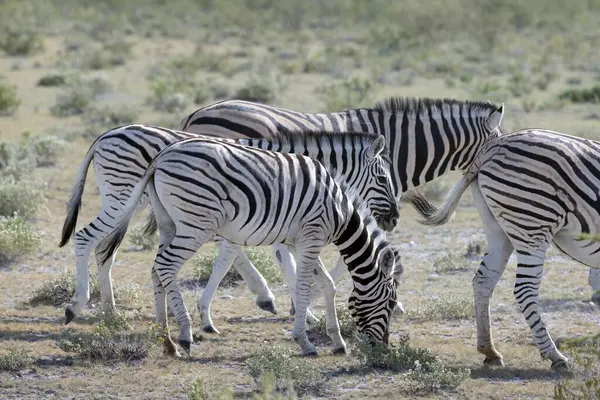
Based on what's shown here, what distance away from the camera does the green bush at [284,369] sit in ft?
24.3

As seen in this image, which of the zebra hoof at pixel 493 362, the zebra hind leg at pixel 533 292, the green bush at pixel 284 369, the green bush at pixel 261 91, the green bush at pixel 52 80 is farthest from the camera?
the green bush at pixel 52 80

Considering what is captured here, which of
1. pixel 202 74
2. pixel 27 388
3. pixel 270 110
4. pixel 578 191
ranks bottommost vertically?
pixel 27 388

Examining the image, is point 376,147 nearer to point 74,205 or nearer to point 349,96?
point 74,205

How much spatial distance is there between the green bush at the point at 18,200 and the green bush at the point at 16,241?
163 centimetres

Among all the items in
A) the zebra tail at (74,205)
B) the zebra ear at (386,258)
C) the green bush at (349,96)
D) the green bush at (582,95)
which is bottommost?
the zebra ear at (386,258)

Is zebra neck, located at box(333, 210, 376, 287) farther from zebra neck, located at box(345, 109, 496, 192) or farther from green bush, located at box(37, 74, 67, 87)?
green bush, located at box(37, 74, 67, 87)

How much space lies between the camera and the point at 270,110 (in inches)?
422

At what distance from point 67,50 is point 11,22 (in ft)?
18.6

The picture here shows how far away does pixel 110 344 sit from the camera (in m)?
8.05

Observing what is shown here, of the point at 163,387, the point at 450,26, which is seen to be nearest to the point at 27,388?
the point at 163,387

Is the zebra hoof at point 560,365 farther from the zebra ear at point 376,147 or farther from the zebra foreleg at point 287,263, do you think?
the zebra ear at point 376,147

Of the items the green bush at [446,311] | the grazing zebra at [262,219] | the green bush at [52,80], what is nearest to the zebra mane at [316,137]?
the grazing zebra at [262,219]

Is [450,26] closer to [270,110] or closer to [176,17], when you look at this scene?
[176,17]

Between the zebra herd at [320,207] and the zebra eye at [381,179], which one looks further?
the zebra eye at [381,179]
